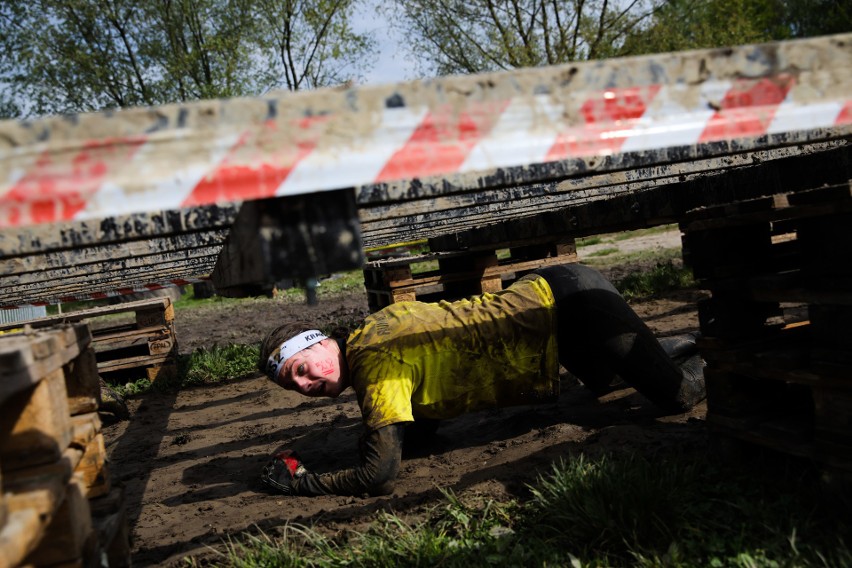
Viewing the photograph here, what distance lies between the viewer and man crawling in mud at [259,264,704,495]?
3430 mm

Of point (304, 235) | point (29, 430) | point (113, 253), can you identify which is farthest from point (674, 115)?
point (113, 253)

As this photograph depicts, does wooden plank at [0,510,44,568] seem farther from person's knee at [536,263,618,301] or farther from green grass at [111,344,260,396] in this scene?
green grass at [111,344,260,396]

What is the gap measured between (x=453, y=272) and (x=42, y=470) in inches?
232

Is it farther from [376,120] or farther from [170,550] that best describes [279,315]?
[376,120]

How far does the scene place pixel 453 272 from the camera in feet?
24.4

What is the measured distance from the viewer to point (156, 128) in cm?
141

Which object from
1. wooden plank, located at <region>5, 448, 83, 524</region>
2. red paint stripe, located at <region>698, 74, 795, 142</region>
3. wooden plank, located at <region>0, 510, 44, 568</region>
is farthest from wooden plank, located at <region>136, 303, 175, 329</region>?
red paint stripe, located at <region>698, 74, 795, 142</region>

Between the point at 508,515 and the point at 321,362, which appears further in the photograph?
Answer: the point at 321,362

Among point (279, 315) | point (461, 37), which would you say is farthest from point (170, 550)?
point (461, 37)

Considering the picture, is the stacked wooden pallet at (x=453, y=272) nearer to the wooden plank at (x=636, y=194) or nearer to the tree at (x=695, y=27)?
the wooden plank at (x=636, y=194)

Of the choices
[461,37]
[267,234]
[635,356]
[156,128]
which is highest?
[461,37]

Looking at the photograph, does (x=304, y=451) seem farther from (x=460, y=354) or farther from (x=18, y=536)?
(x=18, y=536)

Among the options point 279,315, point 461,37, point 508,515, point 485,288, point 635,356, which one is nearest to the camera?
point 508,515

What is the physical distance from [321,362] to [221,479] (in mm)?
1401
